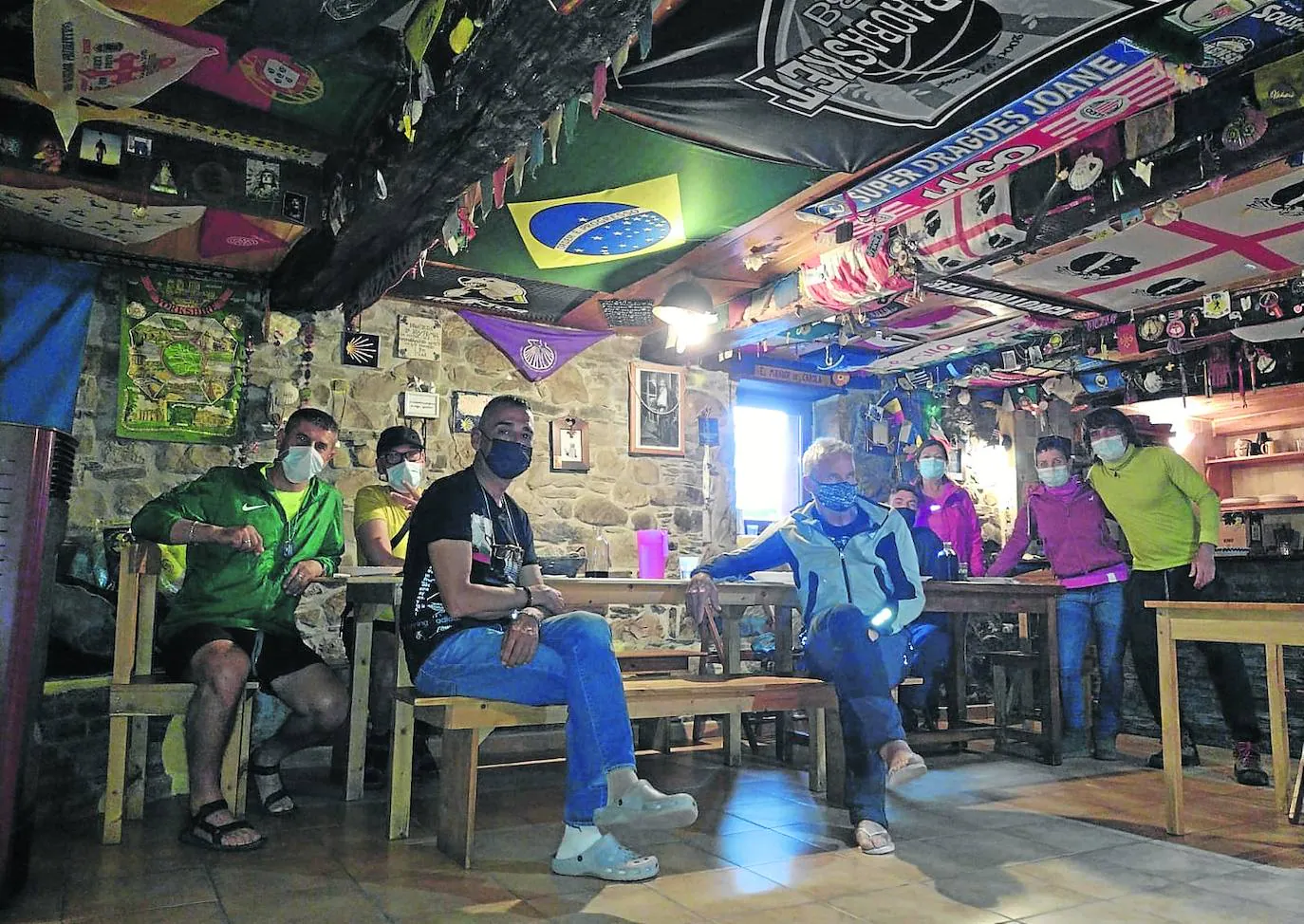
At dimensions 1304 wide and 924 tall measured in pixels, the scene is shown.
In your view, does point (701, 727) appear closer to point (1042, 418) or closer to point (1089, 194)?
point (1089, 194)

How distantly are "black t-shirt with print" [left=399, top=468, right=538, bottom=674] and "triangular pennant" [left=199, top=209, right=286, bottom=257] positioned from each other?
1.93 m

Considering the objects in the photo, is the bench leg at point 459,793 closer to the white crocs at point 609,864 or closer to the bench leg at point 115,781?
the white crocs at point 609,864

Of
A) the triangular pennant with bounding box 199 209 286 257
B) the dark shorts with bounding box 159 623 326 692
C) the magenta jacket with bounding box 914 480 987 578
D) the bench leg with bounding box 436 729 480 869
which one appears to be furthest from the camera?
the magenta jacket with bounding box 914 480 987 578

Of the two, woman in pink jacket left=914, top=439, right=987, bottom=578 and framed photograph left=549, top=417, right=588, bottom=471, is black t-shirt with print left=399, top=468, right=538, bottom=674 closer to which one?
framed photograph left=549, top=417, right=588, bottom=471

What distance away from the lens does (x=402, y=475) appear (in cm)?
420

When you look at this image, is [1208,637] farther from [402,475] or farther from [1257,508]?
[1257,508]

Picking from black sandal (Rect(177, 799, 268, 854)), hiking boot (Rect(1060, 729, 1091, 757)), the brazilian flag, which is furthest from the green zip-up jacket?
hiking boot (Rect(1060, 729, 1091, 757))

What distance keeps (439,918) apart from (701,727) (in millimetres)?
2964

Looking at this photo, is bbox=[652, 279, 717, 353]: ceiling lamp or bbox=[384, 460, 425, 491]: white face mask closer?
bbox=[384, 460, 425, 491]: white face mask

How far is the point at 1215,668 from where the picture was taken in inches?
160

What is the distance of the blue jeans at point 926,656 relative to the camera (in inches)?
179

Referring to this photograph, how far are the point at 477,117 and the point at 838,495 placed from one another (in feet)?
5.70

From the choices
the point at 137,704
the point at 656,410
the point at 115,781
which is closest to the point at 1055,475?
the point at 656,410

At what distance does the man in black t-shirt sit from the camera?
7.84 feet
